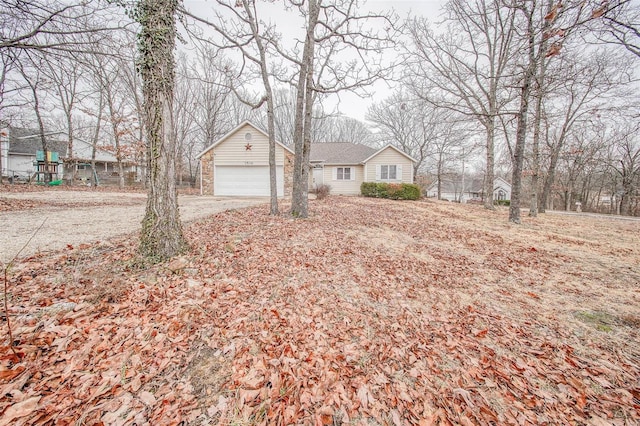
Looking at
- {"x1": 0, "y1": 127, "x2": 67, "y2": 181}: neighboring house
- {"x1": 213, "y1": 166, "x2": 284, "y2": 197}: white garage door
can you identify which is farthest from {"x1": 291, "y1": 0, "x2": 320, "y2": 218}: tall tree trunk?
{"x1": 0, "y1": 127, "x2": 67, "y2": 181}: neighboring house

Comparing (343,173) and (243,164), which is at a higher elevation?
(243,164)

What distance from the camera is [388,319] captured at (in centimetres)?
303

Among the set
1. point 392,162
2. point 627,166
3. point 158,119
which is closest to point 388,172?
point 392,162

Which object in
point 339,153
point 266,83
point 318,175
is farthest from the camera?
point 339,153

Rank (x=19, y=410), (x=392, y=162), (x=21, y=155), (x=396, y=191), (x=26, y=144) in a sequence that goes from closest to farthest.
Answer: (x=19, y=410), (x=396, y=191), (x=392, y=162), (x=21, y=155), (x=26, y=144)

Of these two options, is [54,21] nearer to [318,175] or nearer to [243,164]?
[243,164]

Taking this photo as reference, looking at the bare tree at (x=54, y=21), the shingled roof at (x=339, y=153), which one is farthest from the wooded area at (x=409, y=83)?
the shingled roof at (x=339, y=153)

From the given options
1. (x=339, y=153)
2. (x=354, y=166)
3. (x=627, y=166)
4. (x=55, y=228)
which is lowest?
(x=55, y=228)

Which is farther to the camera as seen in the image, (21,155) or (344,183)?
(21,155)

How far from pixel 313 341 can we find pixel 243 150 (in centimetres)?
1444

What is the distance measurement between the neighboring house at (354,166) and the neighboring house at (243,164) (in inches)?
148

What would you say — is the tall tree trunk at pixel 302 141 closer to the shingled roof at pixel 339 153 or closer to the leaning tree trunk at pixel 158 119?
the leaning tree trunk at pixel 158 119

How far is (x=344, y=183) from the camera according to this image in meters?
20.7

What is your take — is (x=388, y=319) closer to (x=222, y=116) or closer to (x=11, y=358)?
(x=11, y=358)
